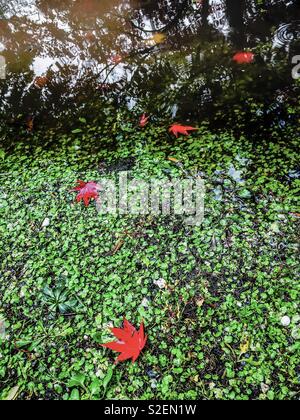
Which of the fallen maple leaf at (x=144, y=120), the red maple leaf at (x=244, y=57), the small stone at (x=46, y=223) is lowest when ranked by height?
the small stone at (x=46, y=223)

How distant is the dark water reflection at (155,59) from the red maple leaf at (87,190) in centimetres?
85

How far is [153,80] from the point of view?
2996mm

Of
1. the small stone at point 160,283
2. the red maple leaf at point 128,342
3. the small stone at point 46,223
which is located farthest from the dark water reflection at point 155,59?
the red maple leaf at point 128,342

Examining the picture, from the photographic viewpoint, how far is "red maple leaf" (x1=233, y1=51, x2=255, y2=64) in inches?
115

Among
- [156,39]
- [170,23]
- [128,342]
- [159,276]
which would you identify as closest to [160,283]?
[159,276]

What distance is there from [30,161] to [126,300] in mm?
1401

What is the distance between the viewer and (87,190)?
→ 2.22m

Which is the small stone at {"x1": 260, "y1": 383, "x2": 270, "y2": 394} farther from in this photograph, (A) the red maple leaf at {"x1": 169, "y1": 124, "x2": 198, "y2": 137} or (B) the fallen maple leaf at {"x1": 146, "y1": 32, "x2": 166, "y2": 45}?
(B) the fallen maple leaf at {"x1": 146, "y1": 32, "x2": 166, "y2": 45}

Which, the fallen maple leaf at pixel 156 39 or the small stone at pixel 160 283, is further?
the fallen maple leaf at pixel 156 39

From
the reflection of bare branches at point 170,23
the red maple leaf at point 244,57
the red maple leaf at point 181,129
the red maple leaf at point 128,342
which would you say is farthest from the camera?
the reflection of bare branches at point 170,23

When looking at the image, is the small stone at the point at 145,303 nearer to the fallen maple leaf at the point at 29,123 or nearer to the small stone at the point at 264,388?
the small stone at the point at 264,388

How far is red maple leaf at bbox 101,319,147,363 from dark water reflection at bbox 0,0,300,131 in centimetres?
169

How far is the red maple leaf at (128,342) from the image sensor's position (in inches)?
60.3
